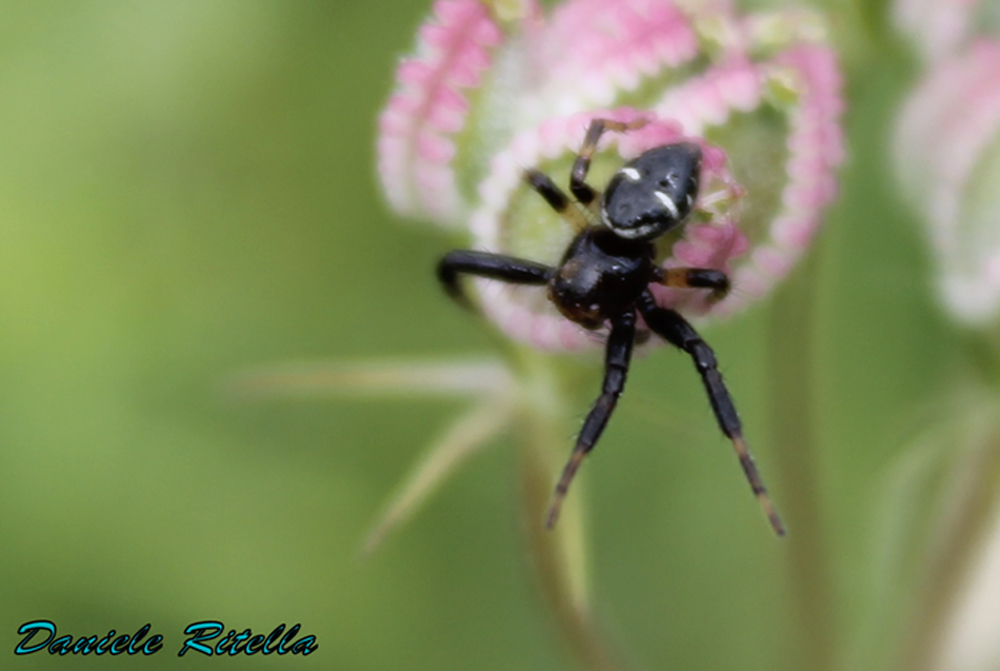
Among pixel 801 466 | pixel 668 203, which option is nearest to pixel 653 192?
pixel 668 203

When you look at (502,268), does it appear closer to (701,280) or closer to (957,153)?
(701,280)

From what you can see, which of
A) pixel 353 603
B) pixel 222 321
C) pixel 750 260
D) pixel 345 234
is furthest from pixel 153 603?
pixel 750 260

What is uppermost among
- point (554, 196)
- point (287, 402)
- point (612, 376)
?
point (554, 196)

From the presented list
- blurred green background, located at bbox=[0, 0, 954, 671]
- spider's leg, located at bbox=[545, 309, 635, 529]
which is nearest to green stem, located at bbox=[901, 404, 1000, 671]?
blurred green background, located at bbox=[0, 0, 954, 671]

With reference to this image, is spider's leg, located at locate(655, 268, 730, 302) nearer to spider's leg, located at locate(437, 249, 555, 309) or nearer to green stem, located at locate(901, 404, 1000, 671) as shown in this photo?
spider's leg, located at locate(437, 249, 555, 309)

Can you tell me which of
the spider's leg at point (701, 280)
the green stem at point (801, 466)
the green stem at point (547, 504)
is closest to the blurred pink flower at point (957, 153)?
the green stem at point (801, 466)

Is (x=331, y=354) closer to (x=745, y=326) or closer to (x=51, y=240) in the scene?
(x=51, y=240)

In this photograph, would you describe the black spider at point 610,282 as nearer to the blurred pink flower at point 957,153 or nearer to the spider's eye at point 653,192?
the spider's eye at point 653,192
